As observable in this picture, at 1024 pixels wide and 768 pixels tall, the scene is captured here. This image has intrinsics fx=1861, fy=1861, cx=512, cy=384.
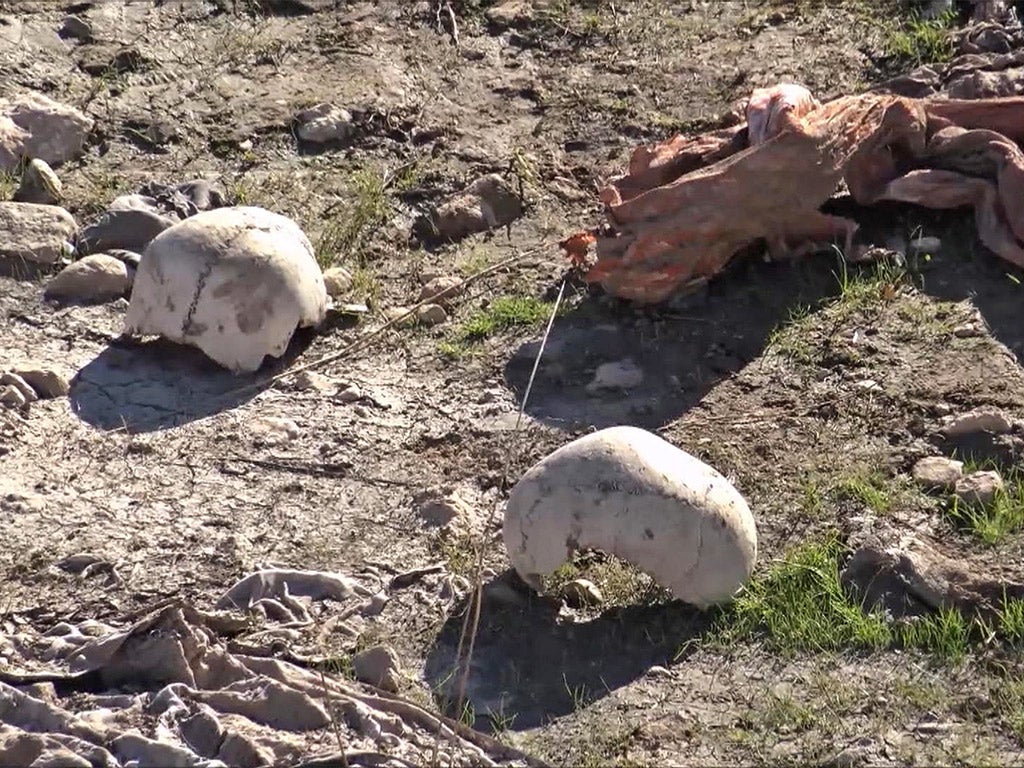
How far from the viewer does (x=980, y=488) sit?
193 inches

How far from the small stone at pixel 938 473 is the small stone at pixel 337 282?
6.56ft

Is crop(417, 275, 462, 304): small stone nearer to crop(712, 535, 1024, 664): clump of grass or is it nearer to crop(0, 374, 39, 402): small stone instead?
crop(0, 374, 39, 402): small stone

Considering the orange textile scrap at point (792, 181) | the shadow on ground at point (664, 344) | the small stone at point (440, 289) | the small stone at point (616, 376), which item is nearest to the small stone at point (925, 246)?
the orange textile scrap at point (792, 181)

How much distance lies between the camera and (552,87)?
7.17 m

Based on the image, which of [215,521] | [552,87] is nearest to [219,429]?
[215,521]

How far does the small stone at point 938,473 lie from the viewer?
4.98m

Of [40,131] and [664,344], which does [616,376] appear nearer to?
[664,344]

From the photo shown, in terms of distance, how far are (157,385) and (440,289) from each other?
987 millimetres

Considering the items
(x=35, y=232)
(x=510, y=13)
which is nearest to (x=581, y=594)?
(x=35, y=232)

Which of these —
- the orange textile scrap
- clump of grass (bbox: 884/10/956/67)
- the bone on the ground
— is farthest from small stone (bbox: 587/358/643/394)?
clump of grass (bbox: 884/10/956/67)

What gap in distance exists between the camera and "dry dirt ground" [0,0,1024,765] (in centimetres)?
438

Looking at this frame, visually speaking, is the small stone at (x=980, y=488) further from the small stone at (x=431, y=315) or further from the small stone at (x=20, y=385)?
the small stone at (x=20, y=385)

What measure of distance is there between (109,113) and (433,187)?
1.35 meters

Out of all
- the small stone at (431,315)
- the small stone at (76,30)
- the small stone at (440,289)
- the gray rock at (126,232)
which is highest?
the small stone at (76,30)
